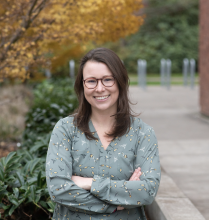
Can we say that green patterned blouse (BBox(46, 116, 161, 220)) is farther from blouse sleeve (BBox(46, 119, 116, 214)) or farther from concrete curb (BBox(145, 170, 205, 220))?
concrete curb (BBox(145, 170, 205, 220))

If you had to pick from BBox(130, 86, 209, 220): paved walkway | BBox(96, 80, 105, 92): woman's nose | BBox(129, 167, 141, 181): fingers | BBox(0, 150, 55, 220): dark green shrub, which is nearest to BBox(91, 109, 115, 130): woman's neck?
BBox(96, 80, 105, 92): woman's nose

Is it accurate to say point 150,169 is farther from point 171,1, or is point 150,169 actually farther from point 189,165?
point 171,1

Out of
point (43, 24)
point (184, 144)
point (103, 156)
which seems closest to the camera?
point (103, 156)

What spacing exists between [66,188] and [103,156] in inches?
11.1

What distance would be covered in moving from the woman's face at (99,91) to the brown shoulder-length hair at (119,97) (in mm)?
29

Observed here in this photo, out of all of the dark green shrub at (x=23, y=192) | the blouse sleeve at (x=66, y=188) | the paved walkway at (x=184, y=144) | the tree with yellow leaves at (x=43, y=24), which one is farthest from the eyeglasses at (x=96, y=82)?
the tree with yellow leaves at (x=43, y=24)

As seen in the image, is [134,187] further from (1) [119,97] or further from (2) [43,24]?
(2) [43,24]

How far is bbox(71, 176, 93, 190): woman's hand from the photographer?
6.17 feet

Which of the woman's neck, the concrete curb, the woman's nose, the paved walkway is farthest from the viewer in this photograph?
the paved walkway

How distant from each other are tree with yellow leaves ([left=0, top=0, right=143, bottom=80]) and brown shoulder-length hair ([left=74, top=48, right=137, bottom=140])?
2.23m

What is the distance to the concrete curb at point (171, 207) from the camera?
8.57ft

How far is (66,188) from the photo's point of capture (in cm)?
186

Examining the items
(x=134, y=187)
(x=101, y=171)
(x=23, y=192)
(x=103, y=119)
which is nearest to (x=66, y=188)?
(x=101, y=171)

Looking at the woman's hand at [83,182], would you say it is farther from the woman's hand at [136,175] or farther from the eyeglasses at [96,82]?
the eyeglasses at [96,82]
